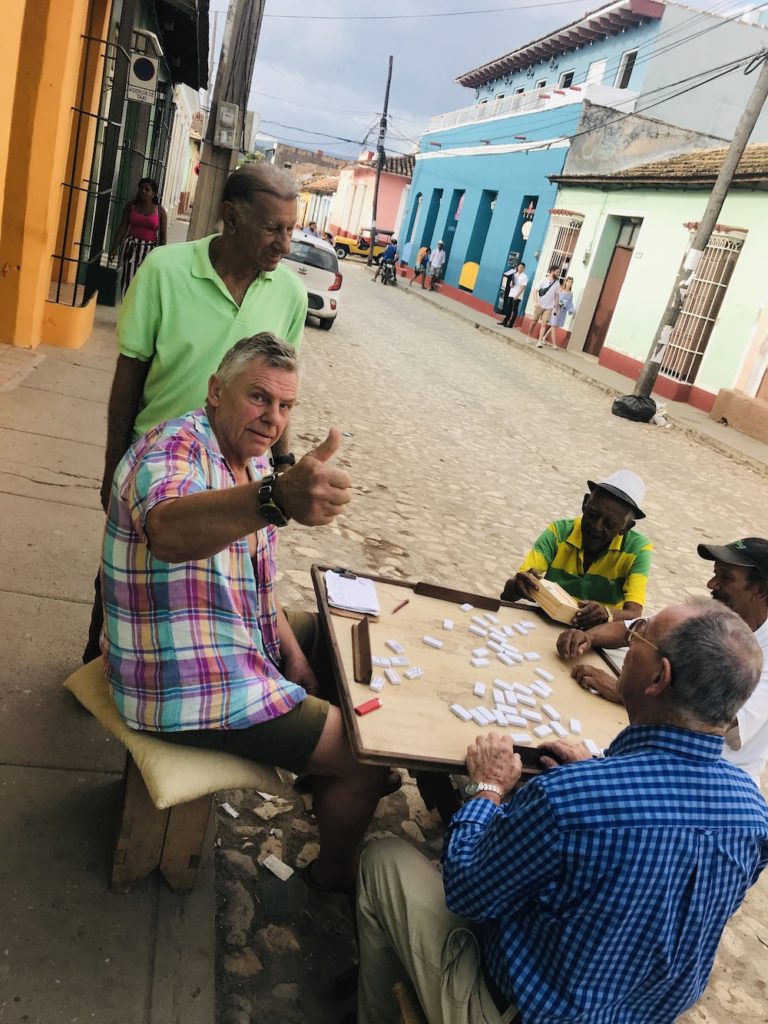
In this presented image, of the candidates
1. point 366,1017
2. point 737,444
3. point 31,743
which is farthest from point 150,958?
point 737,444

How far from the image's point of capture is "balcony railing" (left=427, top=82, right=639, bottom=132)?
73.5 feet

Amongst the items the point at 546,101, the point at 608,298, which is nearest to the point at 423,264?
the point at 546,101

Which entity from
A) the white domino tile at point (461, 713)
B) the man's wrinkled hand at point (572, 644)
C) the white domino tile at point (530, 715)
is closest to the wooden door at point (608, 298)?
the man's wrinkled hand at point (572, 644)

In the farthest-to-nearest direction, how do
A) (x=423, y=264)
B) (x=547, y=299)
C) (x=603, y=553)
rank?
(x=423, y=264), (x=547, y=299), (x=603, y=553)

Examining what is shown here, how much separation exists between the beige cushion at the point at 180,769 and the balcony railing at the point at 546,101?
2383cm

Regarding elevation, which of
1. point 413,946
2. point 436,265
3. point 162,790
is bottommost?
point 413,946

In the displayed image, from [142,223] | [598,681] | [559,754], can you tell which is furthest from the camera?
[142,223]

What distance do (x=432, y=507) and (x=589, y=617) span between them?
388cm

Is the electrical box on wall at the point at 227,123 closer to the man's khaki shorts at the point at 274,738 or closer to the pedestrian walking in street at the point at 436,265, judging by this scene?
the man's khaki shorts at the point at 274,738

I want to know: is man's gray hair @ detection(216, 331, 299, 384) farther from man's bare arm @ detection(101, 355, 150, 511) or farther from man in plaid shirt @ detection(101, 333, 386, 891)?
man's bare arm @ detection(101, 355, 150, 511)

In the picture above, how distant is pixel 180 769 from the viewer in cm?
211

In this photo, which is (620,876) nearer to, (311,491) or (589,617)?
(311,491)

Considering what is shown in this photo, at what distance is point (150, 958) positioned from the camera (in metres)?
2.20

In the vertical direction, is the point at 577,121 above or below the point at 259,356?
above
